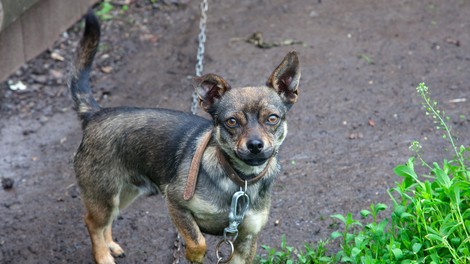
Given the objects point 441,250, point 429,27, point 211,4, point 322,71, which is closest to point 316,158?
point 322,71

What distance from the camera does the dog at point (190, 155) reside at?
4.52 m

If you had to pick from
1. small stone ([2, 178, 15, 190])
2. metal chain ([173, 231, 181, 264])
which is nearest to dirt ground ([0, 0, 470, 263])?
small stone ([2, 178, 15, 190])

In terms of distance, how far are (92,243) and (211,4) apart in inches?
174

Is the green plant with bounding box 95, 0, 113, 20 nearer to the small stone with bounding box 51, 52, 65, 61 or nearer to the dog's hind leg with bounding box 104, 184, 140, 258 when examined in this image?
the small stone with bounding box 51, 52, 65, 61

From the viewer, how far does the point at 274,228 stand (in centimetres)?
584

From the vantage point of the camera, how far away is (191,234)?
15.8ft

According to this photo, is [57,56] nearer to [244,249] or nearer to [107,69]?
[107,69]

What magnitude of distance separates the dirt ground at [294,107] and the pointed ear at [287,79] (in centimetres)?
137

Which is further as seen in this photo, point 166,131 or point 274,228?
point 274,228

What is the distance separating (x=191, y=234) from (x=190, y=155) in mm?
498

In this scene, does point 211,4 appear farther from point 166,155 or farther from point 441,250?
point 441,250

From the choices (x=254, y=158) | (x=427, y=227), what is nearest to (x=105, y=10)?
(x=254, y=158)

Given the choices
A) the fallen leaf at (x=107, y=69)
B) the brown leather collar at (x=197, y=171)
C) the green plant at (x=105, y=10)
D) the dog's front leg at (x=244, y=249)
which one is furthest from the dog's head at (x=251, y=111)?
the green plant at (x=105, y=10)

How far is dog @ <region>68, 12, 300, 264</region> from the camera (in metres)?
4.52
